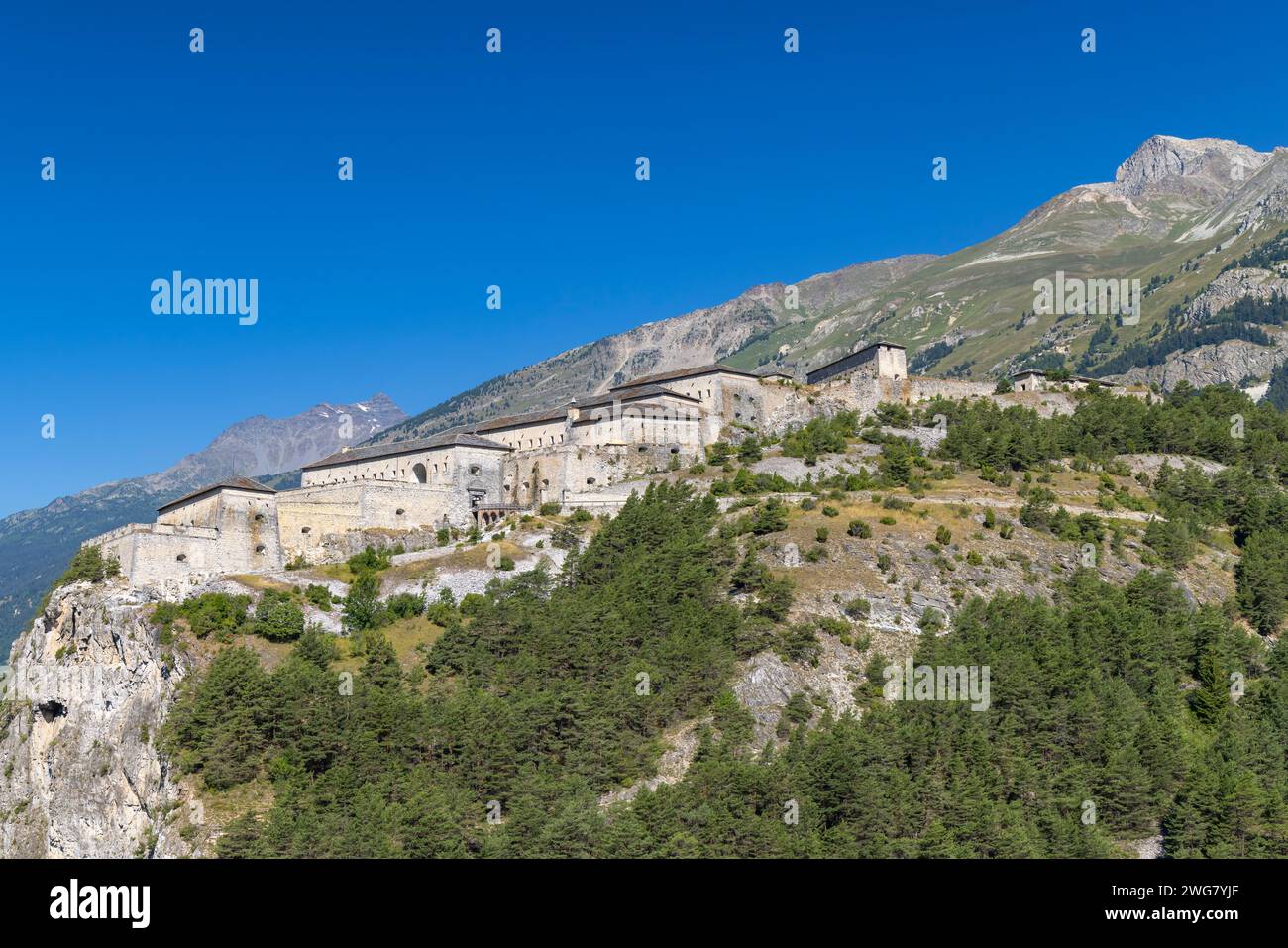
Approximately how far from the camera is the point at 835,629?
246 feet

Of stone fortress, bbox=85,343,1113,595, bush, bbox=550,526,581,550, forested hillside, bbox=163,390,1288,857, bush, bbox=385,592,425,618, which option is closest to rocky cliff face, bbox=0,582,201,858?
stone fortress, bbox=85,343,1113,595

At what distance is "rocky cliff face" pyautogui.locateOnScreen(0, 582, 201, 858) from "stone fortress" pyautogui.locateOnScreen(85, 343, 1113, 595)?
5.41 metres

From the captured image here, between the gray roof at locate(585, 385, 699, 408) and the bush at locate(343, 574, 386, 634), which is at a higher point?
the gray roof at locate(585, 385, 699, 408)

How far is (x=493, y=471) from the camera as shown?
10031 centimetres

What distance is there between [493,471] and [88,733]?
115ft

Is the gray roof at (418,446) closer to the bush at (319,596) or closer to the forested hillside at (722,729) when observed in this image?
the forested hillside at (722,729)

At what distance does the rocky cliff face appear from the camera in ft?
238

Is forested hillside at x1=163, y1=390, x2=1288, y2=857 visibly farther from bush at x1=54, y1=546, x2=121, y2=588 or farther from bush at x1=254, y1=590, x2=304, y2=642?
bush at x1=54, y1=546, x2=121, y2=588

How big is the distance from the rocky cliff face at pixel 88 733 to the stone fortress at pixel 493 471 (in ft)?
17.7

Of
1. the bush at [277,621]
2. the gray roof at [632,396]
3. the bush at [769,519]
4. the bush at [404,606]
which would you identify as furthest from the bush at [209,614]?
the gray roof at [632,396]

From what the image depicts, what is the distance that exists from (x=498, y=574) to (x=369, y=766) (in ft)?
74.2

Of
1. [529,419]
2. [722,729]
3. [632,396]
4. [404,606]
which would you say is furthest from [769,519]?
[529,419]
